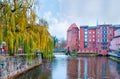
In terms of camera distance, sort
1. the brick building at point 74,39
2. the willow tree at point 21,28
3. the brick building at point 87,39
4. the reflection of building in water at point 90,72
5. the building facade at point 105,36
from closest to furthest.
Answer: the willow tree at point 21,28 → the reflection of building in water at point 90,72 → the building facade at point 105,36 → the brick building at point 87,39 → the brick building at point 74,39

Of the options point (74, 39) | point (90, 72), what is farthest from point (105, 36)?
point (90, 72)

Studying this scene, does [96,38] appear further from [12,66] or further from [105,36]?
[12,66]

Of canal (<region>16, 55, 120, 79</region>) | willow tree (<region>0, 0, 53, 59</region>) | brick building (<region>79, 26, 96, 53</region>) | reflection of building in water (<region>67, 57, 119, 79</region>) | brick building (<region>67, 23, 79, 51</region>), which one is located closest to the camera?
willow tree (<region>0, 0, 53, 59</region>)

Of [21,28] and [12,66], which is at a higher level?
[21,28]

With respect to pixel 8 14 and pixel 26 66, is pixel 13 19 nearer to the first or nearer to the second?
pixel 8 14

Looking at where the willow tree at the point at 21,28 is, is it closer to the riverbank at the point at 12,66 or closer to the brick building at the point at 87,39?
the riverbank at the point at 12,66

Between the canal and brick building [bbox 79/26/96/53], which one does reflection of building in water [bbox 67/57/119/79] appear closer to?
the canal

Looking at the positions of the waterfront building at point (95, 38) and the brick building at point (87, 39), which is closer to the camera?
the waterfront building at point (95, 38)

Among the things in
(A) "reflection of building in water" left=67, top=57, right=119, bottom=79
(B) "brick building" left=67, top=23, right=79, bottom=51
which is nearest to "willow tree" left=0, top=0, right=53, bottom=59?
(A) "reflection of building in water" left=67, top=57, right=119, bottom=79

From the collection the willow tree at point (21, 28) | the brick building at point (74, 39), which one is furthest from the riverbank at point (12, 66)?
the brick building at point (74, 39)

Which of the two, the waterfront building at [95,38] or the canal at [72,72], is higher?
the waterfront building at [95,38]

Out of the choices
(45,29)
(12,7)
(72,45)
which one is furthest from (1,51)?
(72,45)

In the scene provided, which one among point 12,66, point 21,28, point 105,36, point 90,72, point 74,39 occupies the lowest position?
point 90,72

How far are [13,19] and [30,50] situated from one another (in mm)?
3359
